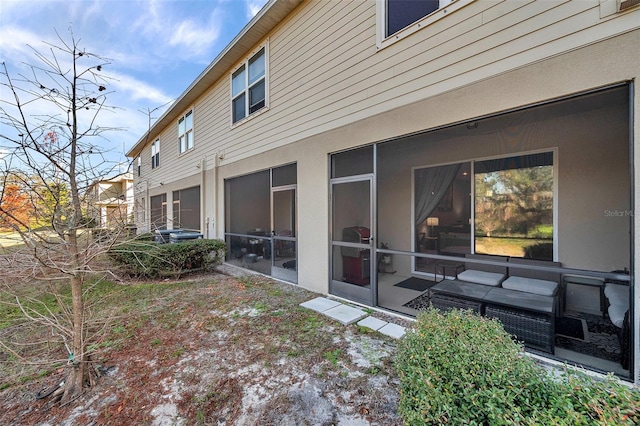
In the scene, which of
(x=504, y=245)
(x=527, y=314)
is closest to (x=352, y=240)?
(x=527, y=314)

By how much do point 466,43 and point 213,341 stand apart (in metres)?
4.78

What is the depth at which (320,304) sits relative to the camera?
14.3 feet

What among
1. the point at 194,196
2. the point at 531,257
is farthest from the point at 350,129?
the point at 194,196

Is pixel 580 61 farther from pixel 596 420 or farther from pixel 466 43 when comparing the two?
pixel 596 420

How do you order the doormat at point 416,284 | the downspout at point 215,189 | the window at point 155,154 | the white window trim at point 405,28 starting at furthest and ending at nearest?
1. the window at point 155,154
2. the downspout at point 215,189
3. the doormat at point 416,284
4. the white window trim at point 405,28

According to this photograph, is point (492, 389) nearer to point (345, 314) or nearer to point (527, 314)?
point (527, 314)

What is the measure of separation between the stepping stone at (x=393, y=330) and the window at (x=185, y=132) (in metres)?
9.42

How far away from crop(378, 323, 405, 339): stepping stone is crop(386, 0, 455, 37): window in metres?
4.20

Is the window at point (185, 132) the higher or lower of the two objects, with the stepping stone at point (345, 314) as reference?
higher

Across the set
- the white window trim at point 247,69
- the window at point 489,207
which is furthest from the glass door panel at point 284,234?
the window at point 489,207

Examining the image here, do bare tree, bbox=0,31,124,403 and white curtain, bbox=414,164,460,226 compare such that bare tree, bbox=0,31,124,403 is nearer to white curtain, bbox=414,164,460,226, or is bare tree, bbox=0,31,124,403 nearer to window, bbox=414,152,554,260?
window, bbox=414,152,554,260

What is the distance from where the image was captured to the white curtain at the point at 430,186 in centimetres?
518

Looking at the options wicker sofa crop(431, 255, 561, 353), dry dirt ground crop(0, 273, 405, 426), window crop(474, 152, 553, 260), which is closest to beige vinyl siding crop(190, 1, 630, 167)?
window crop(474, 152, 553, 260)

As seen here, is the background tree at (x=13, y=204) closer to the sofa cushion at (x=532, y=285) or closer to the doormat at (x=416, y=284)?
the doormat at (x=416, y=284)
